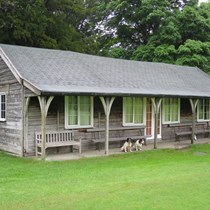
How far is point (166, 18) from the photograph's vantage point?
1230 inches

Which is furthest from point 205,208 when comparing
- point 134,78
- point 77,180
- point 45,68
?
point 134,78

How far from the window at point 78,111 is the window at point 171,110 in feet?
15.5

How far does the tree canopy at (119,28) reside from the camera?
84.0 ft

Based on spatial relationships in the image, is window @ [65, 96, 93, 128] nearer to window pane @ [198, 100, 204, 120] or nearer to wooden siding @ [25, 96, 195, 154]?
wooden siding @ [25, 96, 195, 154]

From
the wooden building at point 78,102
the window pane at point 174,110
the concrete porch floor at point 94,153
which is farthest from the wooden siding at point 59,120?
the window pane at point 174,110

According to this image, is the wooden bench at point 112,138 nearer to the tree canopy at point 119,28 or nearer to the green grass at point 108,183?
the green grass at point 108,183

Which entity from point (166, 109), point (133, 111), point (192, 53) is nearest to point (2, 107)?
point (133, 111)

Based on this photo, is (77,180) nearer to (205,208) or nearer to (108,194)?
(108,194)

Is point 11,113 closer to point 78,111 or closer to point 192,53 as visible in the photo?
point 78,111

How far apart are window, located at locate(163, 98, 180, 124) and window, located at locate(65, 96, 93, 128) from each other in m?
4.71

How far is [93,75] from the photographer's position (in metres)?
15.9

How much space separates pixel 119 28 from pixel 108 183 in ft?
92.0

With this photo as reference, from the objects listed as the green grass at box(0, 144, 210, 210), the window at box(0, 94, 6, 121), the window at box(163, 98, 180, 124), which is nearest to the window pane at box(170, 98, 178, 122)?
the window at box(163, 98, 180, 124)

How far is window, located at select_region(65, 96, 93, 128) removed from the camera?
1466cm
